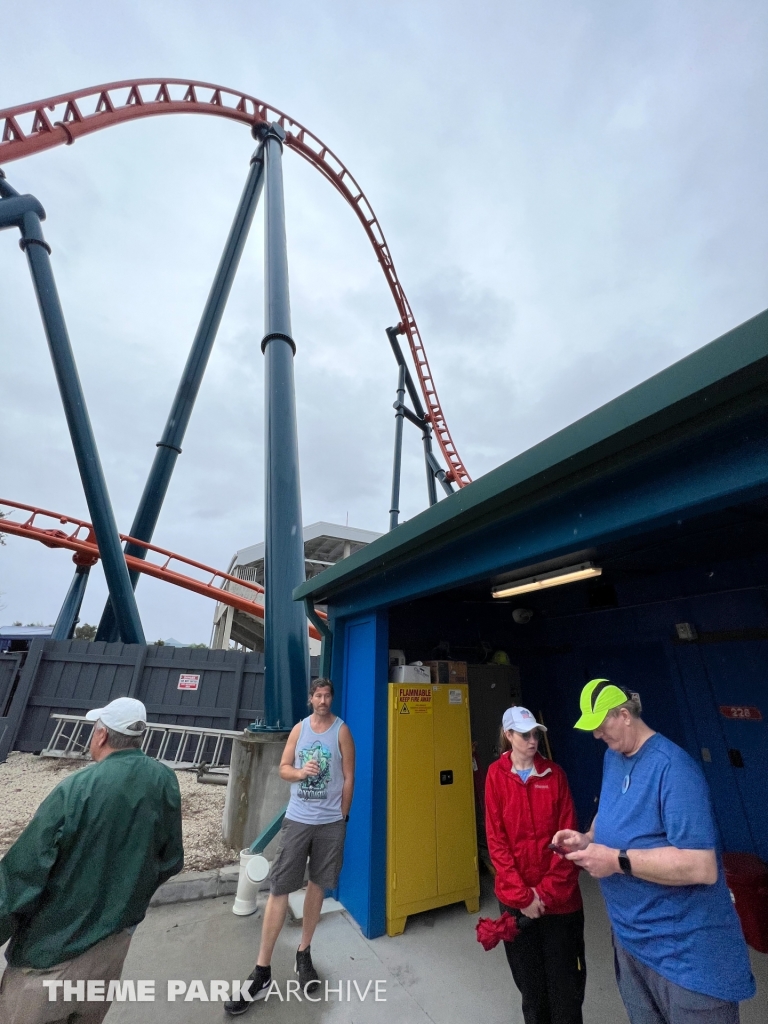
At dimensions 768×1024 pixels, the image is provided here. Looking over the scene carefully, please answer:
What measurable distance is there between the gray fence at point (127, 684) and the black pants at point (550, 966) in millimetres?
7098

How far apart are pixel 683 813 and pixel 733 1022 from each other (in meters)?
0.65

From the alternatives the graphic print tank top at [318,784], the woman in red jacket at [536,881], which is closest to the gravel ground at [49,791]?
the graphic print tank top at [318,784]

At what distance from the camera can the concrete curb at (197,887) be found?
3.59 meters

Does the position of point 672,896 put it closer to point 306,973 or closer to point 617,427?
point 617,427

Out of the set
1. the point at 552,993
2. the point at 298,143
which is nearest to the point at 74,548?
the point at 552,993

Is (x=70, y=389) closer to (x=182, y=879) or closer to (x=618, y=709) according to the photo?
(x=182, y=879)

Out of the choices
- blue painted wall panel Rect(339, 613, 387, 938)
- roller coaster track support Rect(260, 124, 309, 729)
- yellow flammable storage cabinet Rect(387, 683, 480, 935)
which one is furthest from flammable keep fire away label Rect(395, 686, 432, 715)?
roller coaster track support Rect(260, 124, 309, 729)

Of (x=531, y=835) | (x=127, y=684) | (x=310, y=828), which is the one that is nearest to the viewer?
(x=531, y=835)

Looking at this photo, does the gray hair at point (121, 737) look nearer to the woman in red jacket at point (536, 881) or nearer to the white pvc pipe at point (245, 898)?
the woman in red jacket at point (536, 881)

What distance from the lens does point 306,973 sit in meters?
2.65

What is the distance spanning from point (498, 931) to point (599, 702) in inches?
48.3

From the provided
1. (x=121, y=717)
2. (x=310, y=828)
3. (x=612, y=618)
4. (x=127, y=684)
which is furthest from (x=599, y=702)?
(x=127, y=684)

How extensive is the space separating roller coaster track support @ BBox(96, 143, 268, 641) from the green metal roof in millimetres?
9847

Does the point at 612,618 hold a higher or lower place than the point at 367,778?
higher
